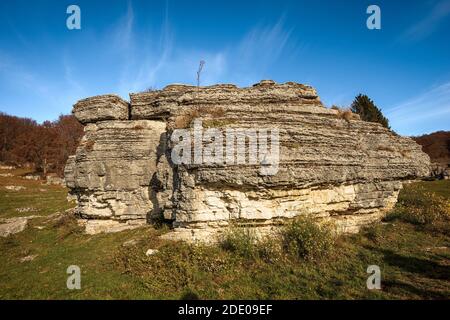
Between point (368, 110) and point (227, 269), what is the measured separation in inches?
1885

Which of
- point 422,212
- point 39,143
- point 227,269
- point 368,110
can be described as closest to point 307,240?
point 227,269

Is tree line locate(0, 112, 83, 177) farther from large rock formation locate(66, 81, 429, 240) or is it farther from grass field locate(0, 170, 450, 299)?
grass field locate(0, 170, 450, 299)

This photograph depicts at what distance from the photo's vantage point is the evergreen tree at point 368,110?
48969mm

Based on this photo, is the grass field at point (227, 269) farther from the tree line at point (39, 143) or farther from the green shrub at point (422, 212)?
the tree line at point (39, 143)

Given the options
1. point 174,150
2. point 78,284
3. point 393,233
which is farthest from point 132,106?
point 393,233

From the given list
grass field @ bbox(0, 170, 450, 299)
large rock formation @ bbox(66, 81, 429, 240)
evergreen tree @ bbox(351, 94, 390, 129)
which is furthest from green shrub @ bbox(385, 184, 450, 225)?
evergreen tree @ bbox(351, 94, 390, 129)

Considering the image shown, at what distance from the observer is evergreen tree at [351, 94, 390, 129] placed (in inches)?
1928

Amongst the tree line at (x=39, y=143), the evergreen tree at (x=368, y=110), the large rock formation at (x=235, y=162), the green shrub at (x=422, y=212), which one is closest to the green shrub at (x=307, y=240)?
the large rock formation at (x=235, y=162)

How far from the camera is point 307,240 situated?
1245 centimetres

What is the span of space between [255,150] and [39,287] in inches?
429

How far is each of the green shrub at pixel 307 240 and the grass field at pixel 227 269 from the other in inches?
12.0

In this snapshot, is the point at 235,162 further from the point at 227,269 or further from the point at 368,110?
the point at 368,110

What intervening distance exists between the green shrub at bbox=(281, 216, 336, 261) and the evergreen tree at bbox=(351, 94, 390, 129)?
140 feet
